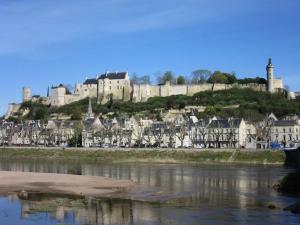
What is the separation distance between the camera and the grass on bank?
60.7m

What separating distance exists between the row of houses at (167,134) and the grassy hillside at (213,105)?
11.2 m

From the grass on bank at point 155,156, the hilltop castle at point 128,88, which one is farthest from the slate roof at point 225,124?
the hilltop castle at point 128,88

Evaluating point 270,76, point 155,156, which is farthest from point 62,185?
point 270,76

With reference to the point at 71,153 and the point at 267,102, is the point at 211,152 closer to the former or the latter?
the point at 71,153

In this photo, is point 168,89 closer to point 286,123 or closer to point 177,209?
point 286,123

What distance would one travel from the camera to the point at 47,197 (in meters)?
30.3

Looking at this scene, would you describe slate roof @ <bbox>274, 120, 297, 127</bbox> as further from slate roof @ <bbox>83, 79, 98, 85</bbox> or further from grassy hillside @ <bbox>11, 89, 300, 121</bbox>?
slate roof @ <bbox>83, 79, 98, 85</bbox>

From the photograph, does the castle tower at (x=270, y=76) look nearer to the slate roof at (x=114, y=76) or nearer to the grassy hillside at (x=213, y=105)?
the grassy hillside at (x=213, y=105)

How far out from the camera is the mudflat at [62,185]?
33.0 m

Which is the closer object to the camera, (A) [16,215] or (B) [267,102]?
(A) [16,215]

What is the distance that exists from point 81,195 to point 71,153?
43.0 metres

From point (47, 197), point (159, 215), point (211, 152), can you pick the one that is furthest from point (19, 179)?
point (211, 152)

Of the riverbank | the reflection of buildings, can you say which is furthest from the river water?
the riverbank

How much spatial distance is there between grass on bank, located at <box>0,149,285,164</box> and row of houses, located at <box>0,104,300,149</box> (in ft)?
33.7
